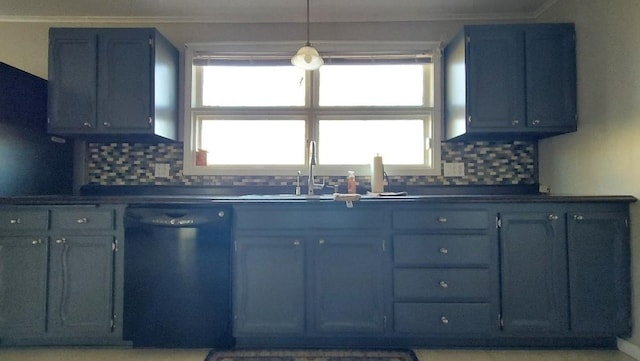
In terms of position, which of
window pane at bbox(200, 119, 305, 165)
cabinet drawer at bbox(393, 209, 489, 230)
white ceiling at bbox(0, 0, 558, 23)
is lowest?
cabinet drawer at bbox(393, 209, 489, 230)

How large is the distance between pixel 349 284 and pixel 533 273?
1.08 metres

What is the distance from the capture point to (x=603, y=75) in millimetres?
2400

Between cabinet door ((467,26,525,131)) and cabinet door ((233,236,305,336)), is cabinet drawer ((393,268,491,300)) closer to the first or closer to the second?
cabinet door ((233,236,305,336))

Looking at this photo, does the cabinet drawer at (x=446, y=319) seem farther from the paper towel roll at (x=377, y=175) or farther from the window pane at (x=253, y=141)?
the window pane at (x=253, y=141)

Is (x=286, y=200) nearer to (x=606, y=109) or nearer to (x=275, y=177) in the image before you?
(x=275, y=177)

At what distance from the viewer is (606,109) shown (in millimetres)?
2379

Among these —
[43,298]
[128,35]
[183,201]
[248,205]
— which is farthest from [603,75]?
[43,298]

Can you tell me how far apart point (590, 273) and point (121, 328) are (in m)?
2.78

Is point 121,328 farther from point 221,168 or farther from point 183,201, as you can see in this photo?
point 221,168

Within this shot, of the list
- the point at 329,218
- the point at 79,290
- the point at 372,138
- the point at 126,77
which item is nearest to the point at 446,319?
the point at 329,218

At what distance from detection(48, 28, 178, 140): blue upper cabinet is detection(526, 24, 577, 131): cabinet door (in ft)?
8.51

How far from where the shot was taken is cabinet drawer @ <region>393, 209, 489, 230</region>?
2283 millimetres

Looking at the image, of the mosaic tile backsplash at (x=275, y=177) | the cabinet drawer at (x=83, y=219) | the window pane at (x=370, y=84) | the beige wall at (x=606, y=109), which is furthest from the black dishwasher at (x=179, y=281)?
the beige wall at (x=606, y=109)

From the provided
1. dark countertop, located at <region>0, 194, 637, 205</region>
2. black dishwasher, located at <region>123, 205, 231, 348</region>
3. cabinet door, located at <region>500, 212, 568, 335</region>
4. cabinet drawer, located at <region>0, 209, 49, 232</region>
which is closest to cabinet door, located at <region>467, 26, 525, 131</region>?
dark countertop, located at <region>0, 194, 637, 205</region>
